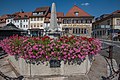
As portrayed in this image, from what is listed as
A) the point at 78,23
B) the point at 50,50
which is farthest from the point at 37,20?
the point at 50,50

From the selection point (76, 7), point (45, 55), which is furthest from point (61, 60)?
point (76, 7)

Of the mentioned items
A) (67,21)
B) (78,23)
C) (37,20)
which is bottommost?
(78,23)

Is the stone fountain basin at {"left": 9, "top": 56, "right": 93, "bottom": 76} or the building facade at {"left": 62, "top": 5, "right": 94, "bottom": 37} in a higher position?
the building facade at {"left": 62, "top": 5, "right": 94, "bottom": 37}

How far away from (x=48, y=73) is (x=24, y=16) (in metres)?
50.0

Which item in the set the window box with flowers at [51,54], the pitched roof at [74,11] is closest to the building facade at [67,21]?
the pitched roof at [74,11]

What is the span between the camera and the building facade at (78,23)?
3922 cm

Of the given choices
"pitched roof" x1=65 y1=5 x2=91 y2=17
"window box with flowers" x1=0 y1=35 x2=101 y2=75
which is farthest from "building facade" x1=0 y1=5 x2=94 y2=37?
"window box with flowers" x1=0 y1=35 x2=101 y2=75

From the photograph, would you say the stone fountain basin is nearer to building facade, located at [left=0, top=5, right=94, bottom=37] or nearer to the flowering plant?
the flowering plant

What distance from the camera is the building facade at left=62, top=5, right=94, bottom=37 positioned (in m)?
39.2

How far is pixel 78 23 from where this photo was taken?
39.9 meters

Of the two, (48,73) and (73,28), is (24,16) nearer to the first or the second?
(73,28)

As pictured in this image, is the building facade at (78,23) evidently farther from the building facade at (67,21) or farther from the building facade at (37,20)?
the building facade at (37,20)

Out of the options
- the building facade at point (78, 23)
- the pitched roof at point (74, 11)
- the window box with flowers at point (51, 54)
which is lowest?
the window box with flowers at point (51, 54)

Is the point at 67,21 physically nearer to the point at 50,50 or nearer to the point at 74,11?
the point at 74,11
